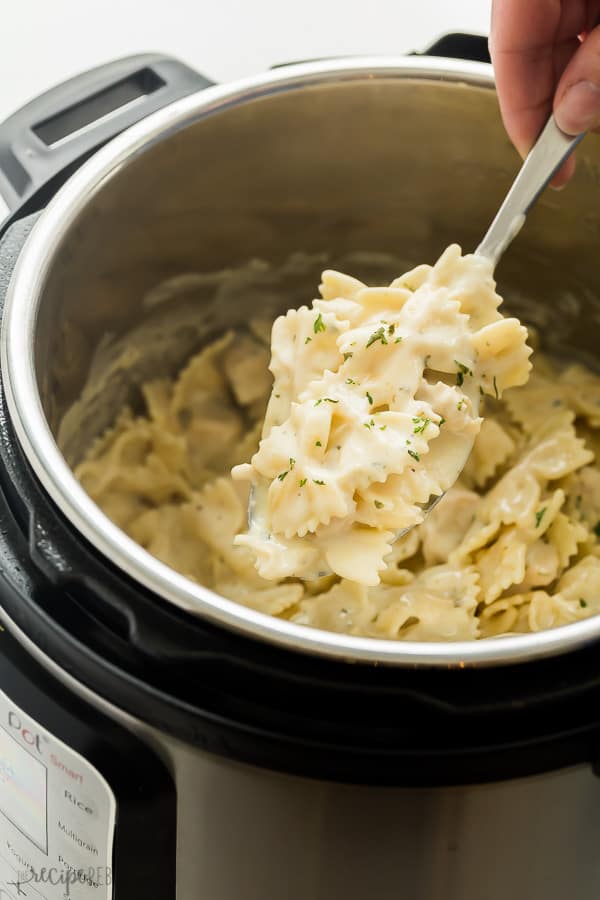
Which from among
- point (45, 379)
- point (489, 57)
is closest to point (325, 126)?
point (489, 57)

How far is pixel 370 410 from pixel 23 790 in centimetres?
54

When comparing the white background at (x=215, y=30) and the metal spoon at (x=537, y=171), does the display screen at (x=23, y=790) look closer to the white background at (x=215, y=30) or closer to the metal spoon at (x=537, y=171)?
the metal spoon at (x=537, y=171)

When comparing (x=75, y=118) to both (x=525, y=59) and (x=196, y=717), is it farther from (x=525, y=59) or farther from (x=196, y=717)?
(x=196, y=717)

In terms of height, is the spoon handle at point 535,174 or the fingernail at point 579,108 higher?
the fingernail at point 579,108

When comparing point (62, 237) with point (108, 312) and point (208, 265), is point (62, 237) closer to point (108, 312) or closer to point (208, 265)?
point (108, 312)

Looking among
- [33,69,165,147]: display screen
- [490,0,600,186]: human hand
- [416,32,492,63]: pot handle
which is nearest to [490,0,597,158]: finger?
[490,0,600,186]: human hand

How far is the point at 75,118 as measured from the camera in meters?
1.45

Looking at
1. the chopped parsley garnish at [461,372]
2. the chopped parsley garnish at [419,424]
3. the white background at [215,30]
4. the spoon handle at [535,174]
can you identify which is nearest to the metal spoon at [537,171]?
the spoon handle at [535,174]

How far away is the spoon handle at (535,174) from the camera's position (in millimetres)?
1340

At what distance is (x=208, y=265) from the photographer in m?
1.69

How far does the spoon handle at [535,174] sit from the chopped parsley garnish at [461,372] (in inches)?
6.1

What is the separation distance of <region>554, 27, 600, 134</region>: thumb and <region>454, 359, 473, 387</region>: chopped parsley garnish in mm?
312

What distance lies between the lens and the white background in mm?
2400

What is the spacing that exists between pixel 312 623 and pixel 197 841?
0.42 meters
